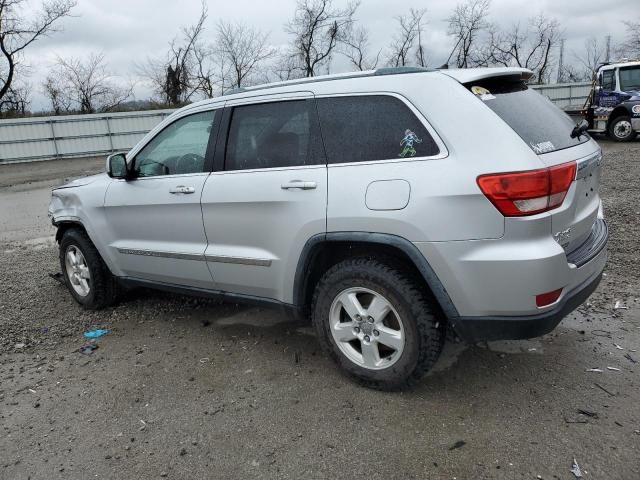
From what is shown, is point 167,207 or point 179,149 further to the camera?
point 179,149

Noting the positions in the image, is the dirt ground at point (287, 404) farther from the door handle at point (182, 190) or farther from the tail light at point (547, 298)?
A: the door handle at point (182, 190)

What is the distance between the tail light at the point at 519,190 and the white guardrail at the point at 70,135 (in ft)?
72.6

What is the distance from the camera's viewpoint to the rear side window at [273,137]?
11.1 feet

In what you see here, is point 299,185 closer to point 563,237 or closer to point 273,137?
point 273,137

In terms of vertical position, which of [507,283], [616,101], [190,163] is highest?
[616,101]

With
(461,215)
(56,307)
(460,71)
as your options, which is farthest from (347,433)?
(56,307)

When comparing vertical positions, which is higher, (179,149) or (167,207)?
(179,149)

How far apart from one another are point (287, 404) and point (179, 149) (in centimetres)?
208

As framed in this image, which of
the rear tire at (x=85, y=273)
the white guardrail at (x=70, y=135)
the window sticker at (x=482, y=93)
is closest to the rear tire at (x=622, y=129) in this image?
the window sticker at (x=482, y=93)

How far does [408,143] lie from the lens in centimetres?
297

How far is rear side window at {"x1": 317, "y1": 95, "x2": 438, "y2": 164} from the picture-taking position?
296 centimetres

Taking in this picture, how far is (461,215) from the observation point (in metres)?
2.73

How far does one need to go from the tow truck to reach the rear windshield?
43.5 feet

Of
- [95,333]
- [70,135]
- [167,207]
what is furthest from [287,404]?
[70,135]
